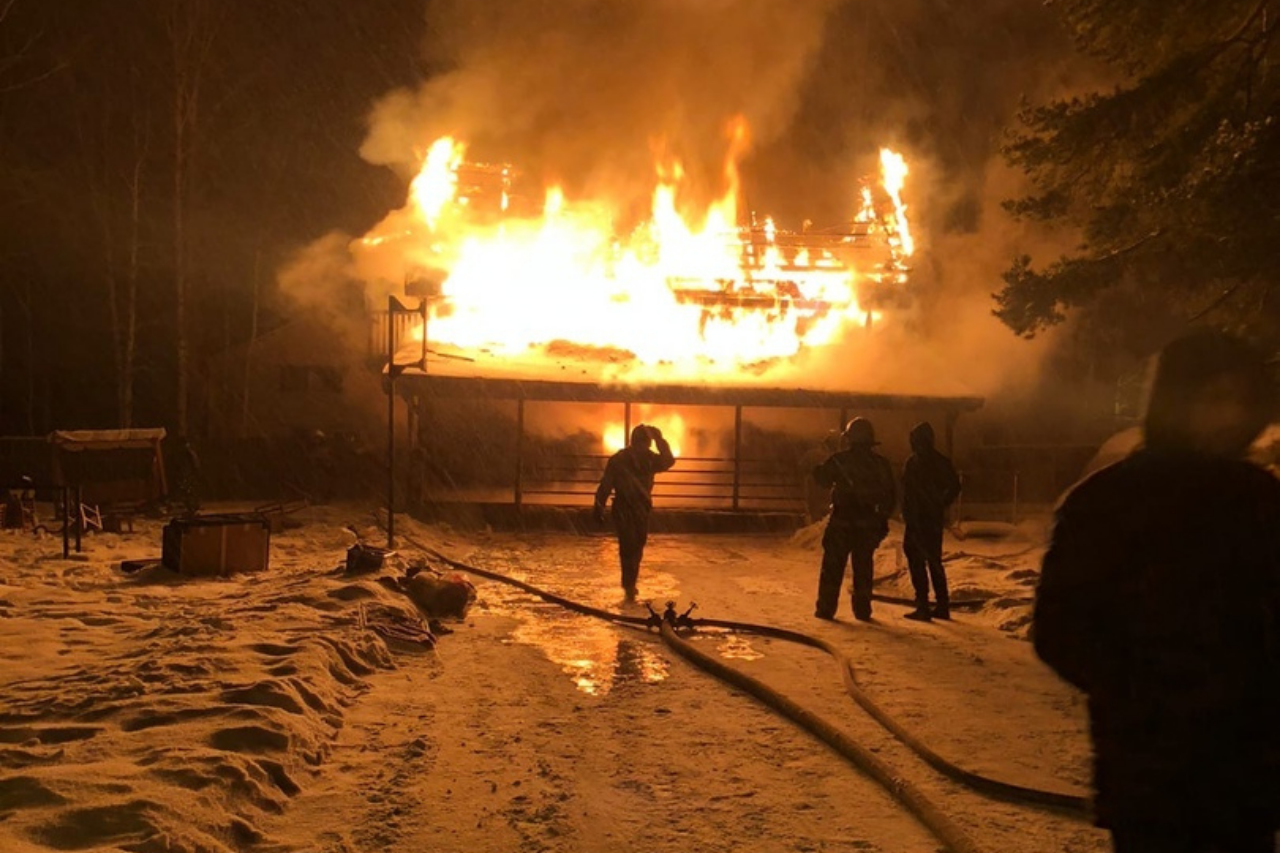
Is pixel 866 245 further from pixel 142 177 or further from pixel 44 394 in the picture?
Answer: pixel 44 394

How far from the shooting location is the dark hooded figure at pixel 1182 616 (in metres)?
2.32

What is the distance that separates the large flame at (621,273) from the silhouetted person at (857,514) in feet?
35.8

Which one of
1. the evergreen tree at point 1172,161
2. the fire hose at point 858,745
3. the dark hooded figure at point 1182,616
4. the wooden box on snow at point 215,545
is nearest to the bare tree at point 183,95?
the wooden box on snow at point 215,545

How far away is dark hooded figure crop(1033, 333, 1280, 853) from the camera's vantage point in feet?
7.60

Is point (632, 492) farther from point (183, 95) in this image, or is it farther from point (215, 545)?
point (183, 95)

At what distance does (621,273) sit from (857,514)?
15.6 meters

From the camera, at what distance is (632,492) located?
10.6 metres

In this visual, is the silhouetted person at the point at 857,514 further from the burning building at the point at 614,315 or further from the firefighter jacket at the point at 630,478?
the burning building at the point at 614,315

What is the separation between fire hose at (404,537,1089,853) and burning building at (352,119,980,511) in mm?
11166

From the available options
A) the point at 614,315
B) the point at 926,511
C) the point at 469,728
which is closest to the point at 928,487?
the point at 926,511

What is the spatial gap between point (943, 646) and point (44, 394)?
99.8ft

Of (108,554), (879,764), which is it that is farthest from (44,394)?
(879,764)

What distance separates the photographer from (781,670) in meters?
7.34

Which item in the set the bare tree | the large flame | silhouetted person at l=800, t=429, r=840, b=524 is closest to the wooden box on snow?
the large flame
